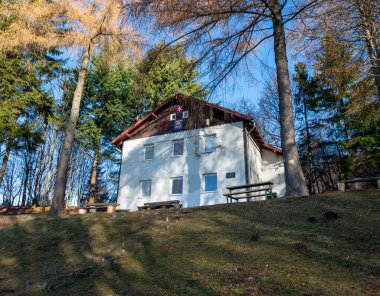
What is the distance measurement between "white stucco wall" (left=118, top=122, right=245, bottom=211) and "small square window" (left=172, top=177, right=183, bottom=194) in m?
0.26

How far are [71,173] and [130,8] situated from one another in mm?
30665

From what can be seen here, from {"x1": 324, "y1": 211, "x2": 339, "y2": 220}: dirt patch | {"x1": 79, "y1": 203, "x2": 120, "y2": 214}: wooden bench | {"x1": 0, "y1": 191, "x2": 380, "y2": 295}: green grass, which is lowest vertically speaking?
{"x1": 0, "y1": 191, "x2": 380, "y2": 295}: green grass

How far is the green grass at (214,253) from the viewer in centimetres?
480

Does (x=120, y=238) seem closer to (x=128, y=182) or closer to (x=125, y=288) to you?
(x=125, y=288)

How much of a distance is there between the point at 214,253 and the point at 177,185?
14651mm

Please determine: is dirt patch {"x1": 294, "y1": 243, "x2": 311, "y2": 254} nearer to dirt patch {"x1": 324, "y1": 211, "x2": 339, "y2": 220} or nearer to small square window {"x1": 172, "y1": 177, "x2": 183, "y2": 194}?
dirt patch {"x1": 324, "y1": 211, "x2": 339, "y2": 220}

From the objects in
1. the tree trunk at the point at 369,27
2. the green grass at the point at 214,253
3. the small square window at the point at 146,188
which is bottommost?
the green grass at the point at 214,253

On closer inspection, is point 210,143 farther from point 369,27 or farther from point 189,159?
point 369,27

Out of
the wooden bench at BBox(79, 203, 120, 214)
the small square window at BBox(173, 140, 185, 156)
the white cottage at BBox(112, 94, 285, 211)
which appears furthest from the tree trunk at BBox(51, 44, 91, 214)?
the small square window at BBox(173, 140, 185, 156)

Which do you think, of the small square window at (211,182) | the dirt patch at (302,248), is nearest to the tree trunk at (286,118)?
the dirt patch at (302,248)

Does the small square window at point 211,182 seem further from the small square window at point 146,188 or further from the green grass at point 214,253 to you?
the green grass at point 214,253

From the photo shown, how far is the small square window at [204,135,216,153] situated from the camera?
20.6 meters

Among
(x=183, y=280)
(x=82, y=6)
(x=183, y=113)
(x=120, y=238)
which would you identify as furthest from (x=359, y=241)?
(x=183, y=113)

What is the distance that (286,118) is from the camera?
10.7 m
